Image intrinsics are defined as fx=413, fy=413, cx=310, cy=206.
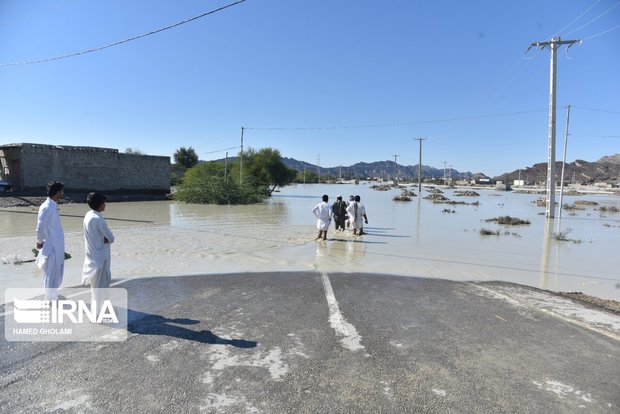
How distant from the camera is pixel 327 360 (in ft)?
14.4

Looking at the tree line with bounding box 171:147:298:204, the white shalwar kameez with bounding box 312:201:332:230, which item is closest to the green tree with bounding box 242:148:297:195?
the tree line with bounding box 171:147:298:204

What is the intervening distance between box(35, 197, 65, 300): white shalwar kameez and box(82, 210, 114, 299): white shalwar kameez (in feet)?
1.76

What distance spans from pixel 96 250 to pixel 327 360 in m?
3.57

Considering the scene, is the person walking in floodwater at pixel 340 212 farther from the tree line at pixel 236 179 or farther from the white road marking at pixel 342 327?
the tree line at pixel 236 179

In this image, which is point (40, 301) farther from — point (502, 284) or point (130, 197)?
point (130, 197)

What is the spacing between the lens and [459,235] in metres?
19.4

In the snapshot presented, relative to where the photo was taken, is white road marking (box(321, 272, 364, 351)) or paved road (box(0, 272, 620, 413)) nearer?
paved road (box(0, 272, 620, 413))

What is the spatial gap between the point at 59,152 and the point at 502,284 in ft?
122

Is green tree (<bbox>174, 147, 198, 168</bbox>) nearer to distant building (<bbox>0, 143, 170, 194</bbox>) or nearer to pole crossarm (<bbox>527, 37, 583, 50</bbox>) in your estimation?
distant building (<bbox>0, 143, 170, 194</bbox>)

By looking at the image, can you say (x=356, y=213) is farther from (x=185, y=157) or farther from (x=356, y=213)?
(x=185, y=157)

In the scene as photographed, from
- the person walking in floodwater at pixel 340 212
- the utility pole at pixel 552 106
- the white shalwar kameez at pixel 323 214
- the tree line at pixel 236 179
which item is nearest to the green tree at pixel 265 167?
the tree line at pixel 236 179

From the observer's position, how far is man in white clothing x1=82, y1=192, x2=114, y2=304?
5.66 meters

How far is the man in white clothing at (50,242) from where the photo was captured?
230 inches

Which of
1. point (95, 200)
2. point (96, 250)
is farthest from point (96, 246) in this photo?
point (95, 200)
